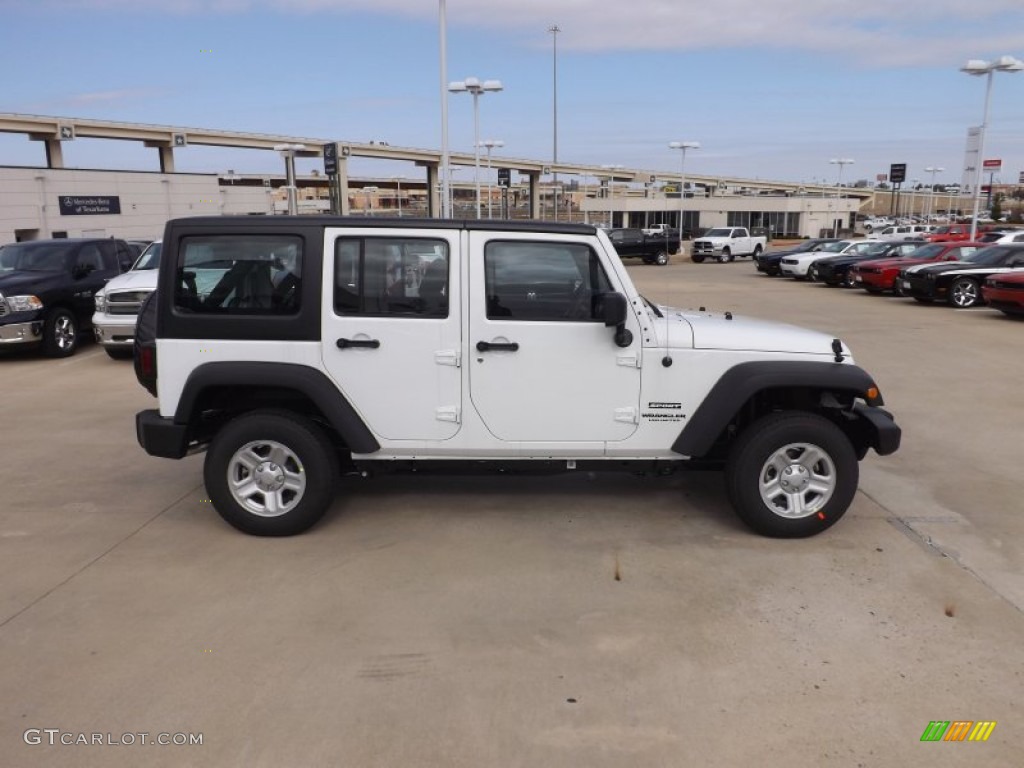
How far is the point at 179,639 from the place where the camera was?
155 inches

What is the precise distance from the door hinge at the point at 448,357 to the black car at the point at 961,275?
17.4 meters

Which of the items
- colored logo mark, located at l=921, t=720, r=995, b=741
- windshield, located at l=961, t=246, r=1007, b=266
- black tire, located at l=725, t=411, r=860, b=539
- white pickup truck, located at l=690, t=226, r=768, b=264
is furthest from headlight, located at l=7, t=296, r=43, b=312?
white pickup truck, located at l=690, t=226, r=768, b=264

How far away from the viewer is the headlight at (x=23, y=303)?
11859 millimetres

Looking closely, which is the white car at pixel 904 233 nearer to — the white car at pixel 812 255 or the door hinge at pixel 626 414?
the white car at pixel 812 255

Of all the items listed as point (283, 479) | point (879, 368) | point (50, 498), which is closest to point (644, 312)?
point (283, 479)

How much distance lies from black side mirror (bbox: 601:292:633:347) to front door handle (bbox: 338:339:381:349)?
1.37 m

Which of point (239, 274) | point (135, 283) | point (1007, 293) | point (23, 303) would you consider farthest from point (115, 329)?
point (1007, 293)

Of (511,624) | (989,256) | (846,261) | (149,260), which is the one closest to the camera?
(511,624)

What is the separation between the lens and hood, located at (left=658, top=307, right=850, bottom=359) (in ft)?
16.5

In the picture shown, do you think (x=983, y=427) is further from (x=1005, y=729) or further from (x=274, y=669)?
(x=274, y=669)

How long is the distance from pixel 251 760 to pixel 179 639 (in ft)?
3.60

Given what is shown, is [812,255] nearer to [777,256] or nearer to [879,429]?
[777,256]

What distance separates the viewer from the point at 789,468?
509 cm

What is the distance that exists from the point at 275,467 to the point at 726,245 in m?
40.6
